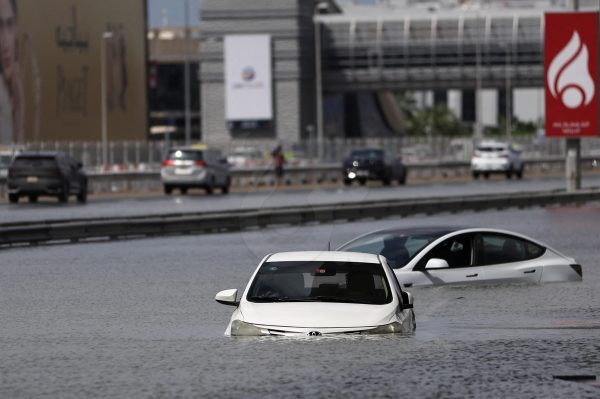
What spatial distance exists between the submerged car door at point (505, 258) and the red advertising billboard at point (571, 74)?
30.4 metres

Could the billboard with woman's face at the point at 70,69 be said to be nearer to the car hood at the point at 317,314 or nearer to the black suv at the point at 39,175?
the black suv at the point at 39,175

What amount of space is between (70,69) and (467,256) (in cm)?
9899

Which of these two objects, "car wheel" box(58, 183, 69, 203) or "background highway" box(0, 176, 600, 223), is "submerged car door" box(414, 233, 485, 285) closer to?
"background highway" box(0, 176, 600, 223)

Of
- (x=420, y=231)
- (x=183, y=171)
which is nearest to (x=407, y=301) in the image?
(x=420, y=231)

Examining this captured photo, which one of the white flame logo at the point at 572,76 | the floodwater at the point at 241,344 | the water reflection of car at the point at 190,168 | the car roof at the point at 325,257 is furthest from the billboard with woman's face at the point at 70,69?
the car roof at the point at 325,257

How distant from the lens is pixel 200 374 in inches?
485

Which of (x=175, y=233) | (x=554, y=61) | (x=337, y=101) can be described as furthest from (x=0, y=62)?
(x=175, y=233)

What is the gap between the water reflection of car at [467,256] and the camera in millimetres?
20094

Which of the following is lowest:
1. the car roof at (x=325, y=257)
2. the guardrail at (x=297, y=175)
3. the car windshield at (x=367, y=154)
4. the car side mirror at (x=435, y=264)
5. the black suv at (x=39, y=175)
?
the guardrail at (x=297, y=175)

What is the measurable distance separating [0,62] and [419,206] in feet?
218

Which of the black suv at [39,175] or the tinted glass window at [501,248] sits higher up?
the tinted glass window at [501,248]

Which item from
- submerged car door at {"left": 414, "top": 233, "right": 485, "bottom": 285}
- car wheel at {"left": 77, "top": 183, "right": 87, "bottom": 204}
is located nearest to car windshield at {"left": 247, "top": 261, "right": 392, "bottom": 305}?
submerged car door at {"left": 414, "top": 233, "right": 485, "bottom": 285}

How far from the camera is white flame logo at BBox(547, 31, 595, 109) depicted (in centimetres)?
5078

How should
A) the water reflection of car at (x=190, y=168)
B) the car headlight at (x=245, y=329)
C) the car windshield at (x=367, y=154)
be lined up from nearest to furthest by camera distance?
the car headlight at (x=245, y=329) < the water reflection of car at (x=190, y=168) < the car windshield at (x=367, y=154)
